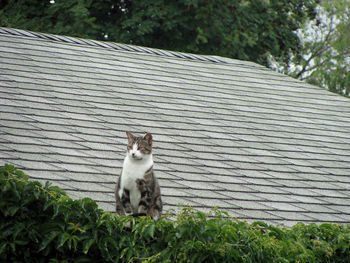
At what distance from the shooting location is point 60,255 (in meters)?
3.34

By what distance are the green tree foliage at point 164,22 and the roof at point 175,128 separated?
6678mm

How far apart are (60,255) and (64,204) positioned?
0.34 metres

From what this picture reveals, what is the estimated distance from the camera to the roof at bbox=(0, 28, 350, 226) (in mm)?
4914

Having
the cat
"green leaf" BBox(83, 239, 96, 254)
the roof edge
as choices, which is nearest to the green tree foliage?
the roof edge

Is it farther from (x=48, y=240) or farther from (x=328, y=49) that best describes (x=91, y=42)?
(x=328, y=49)

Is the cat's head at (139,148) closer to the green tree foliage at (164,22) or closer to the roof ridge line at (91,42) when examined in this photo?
the roof ridge line at (91,42)

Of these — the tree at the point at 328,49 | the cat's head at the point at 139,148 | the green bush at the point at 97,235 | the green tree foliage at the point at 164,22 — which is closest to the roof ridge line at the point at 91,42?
the cat's head at the point at 139,148

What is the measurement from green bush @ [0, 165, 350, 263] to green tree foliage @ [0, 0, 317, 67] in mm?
12157

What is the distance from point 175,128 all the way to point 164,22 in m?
10.0

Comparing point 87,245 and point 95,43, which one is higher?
point 95,43

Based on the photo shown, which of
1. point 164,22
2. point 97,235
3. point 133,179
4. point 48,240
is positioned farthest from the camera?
point 164,22

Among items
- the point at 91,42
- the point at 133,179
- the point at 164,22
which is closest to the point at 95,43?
the point at 91,42

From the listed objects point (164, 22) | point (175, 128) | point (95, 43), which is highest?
point (164, 22)

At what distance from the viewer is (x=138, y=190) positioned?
364 centimetres
